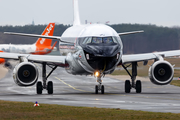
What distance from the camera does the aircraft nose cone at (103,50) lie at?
2570 cm

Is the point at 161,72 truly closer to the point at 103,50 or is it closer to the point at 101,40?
the point at 101,40

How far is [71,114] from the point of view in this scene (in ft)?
57.3

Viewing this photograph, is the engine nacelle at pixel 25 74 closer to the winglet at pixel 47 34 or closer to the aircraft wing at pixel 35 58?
the aircraft wing at pixel 35 58

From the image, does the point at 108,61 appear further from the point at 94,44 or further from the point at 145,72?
the point at 145,72

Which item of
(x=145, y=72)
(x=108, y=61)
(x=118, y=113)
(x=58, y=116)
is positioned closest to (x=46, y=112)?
(x=58, y=116)

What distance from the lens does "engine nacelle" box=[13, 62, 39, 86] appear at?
2749 cm

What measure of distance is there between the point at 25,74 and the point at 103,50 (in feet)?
17.8

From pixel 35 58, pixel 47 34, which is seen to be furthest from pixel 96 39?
pixel 47 34

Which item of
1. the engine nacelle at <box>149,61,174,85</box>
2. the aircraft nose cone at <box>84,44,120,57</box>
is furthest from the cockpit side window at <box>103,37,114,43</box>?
the engine nacelle at <box>149,61,174,85</box>

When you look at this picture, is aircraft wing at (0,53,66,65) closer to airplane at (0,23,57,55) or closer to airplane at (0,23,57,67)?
airplane at (0,23,57,67)

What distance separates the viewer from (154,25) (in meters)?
73.8

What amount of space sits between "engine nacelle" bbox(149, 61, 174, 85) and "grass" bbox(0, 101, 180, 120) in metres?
10.3

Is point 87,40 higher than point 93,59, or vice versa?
point 87,40

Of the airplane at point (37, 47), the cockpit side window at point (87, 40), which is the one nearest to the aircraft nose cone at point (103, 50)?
the cockpit side window at point (87, 40)
